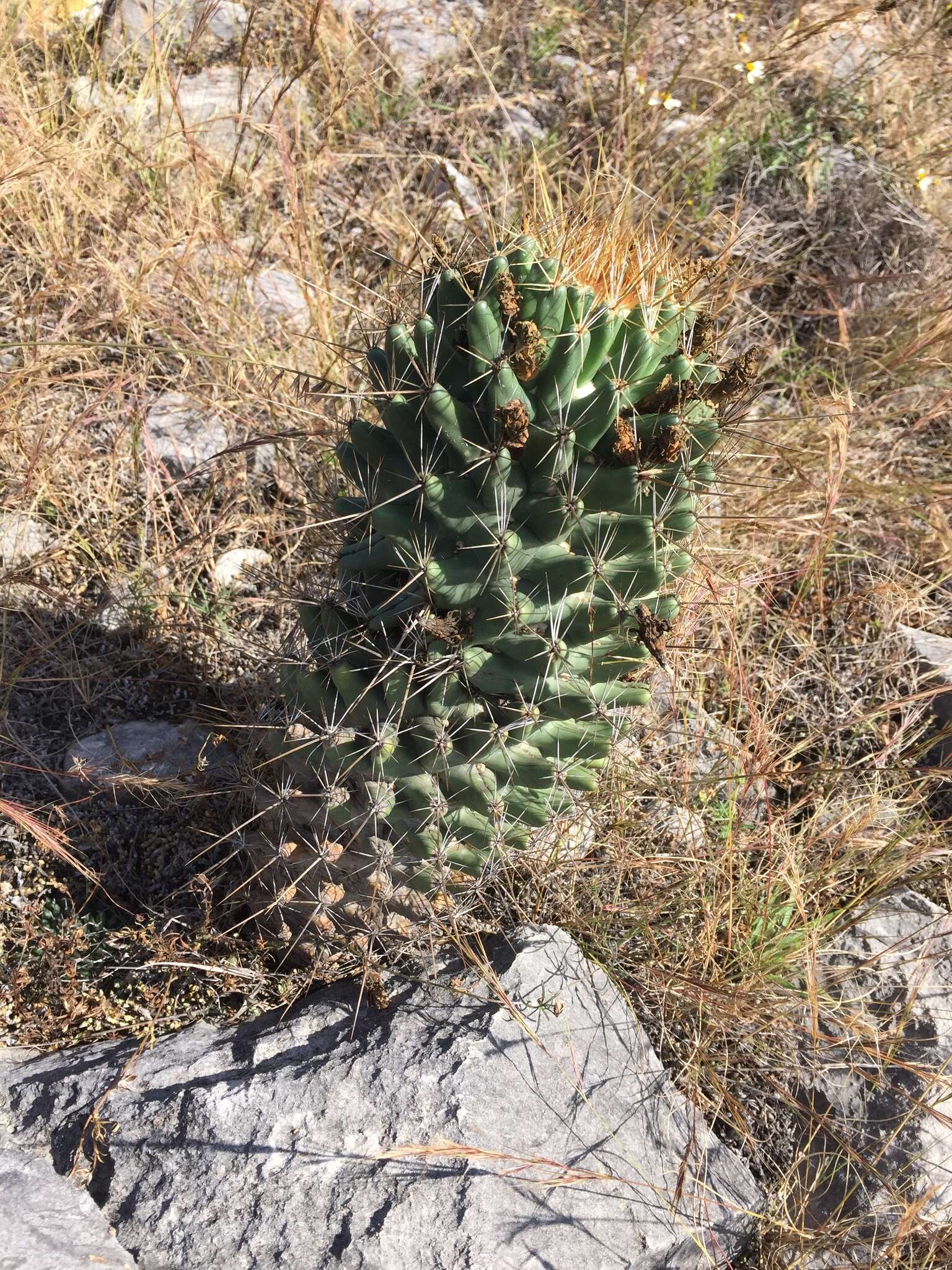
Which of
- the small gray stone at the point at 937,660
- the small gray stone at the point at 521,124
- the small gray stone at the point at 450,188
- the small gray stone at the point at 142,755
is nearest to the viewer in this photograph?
the small gray stone at the point at 142,755

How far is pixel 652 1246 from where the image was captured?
1.98 metres

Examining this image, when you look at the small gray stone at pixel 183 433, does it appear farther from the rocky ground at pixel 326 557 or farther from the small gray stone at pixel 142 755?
the small gray stone at pixel 142 755

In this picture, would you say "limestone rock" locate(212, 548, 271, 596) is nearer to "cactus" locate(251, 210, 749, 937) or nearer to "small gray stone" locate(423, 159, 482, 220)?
"cactus" locate(251, 210, 749, 937)

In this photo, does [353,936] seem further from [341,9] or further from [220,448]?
[341,9]

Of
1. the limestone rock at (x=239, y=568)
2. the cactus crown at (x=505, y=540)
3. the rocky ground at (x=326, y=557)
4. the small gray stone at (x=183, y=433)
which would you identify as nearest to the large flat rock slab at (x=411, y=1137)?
the rocky ground at (x=326, y=557)

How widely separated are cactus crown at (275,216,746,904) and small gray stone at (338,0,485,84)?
3.00 meters

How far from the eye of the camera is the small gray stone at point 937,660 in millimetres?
3137

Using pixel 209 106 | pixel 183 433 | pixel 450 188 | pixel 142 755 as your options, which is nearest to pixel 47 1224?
pixel 142 755

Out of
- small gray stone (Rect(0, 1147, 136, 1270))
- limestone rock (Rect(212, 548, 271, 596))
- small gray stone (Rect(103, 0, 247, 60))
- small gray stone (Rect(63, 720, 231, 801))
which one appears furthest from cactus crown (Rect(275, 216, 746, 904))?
small gray stone (Rect(103, 0, 247, 60))

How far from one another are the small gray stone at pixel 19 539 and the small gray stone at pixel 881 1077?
2.57 metres

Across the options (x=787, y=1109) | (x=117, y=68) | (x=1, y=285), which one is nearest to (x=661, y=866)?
(x=787, y=1109)

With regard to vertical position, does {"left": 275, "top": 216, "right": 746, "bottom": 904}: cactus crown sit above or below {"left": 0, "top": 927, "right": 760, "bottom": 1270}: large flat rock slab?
above

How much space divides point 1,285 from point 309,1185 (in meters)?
3.00

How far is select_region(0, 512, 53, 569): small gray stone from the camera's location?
2.89m
